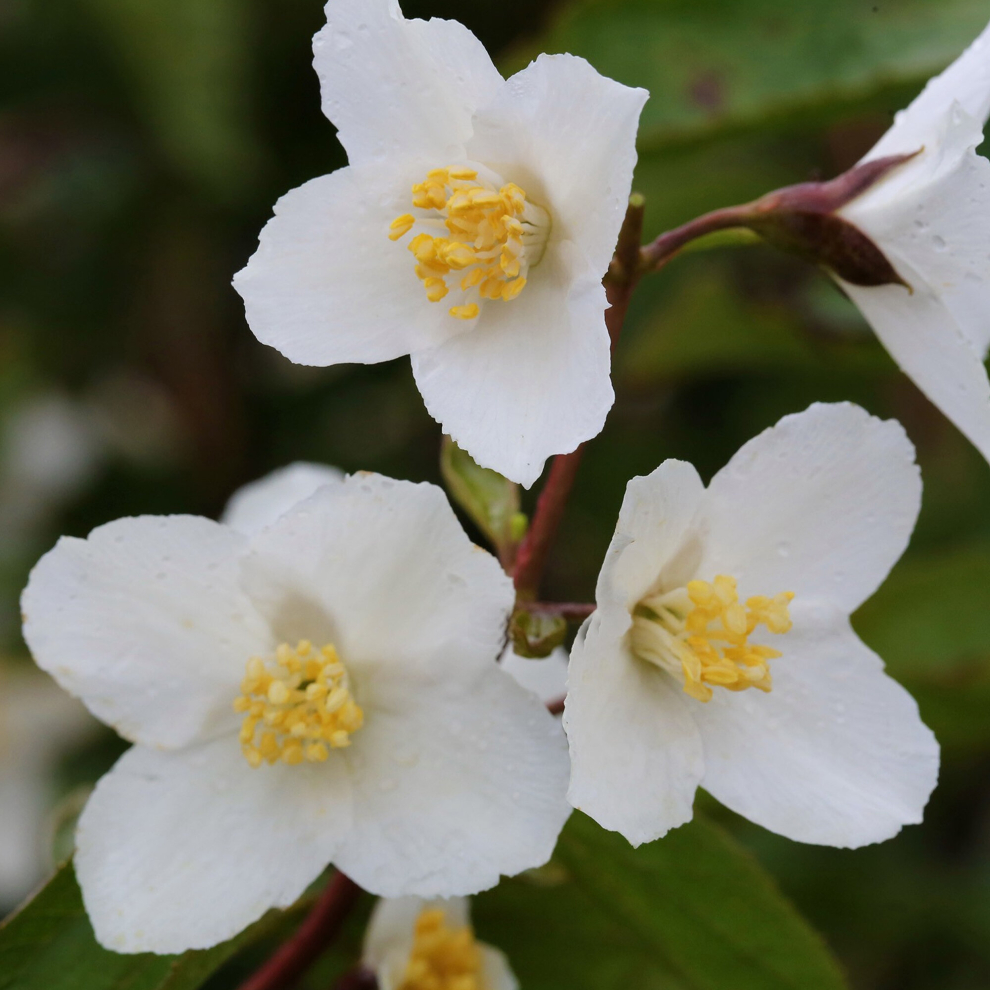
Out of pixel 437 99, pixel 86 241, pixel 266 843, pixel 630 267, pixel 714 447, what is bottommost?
pixel 714 447

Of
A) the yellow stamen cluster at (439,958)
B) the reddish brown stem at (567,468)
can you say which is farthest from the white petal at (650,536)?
the yellow stamen cluster at (439,958)

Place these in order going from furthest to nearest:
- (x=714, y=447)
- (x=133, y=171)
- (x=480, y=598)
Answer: (x=133, y=171) < (x=714, y=447) < (x=480, y=598)

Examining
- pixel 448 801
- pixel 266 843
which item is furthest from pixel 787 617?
pixel 266 843

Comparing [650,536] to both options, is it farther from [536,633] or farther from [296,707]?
[296,707]

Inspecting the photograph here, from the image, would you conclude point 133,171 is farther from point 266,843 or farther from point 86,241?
point 266,843

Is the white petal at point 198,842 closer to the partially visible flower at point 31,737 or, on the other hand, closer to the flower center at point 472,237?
the flower center at point 472,237

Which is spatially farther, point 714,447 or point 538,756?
point 714,447

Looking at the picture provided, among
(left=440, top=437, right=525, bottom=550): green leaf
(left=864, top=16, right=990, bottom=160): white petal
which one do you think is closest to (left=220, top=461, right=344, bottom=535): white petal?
(left=440, top=437, right=525, bottom=550): green leaf
